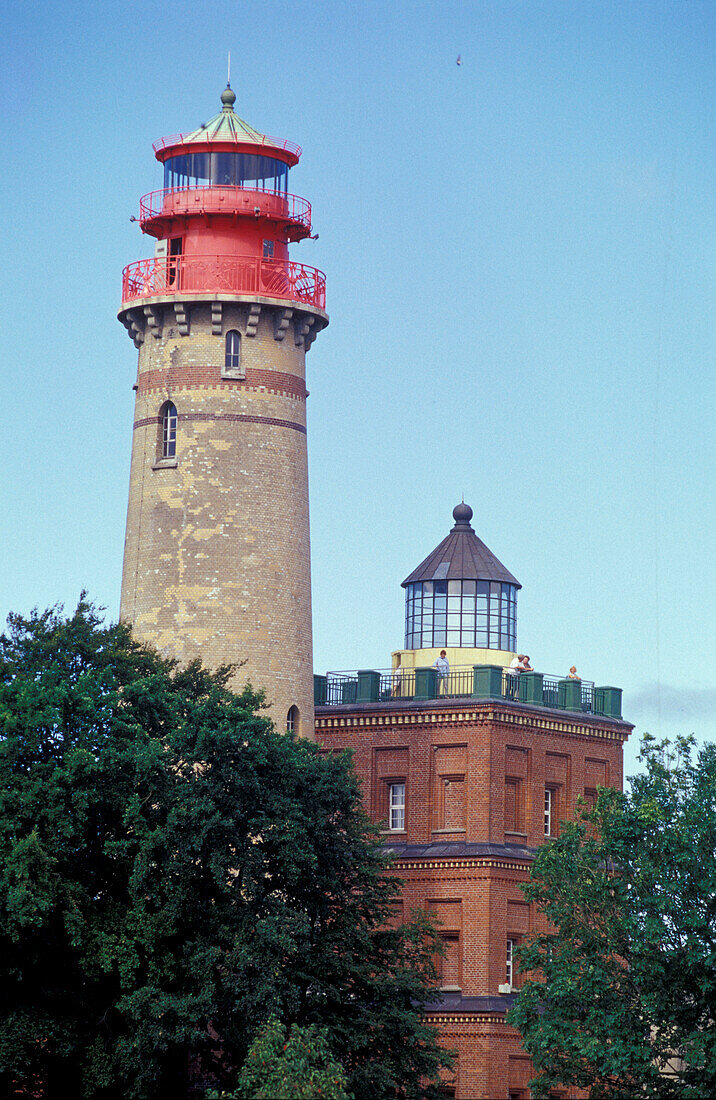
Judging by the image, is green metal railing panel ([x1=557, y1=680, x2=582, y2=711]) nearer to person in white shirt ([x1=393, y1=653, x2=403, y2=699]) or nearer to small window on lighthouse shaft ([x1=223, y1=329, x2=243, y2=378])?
person in white shirt ([x1=393, y1=653, x2=403, y2=699])

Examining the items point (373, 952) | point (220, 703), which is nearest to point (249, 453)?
point (220, 703)

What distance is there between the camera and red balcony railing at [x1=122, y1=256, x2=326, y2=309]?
249 feet

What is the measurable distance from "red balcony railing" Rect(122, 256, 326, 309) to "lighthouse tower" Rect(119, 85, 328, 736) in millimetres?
45

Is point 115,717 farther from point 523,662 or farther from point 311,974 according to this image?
point 523,662

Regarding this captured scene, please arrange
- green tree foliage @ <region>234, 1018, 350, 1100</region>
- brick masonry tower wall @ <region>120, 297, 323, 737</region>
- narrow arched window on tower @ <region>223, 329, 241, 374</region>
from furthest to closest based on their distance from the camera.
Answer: narrow arched window on tower @ <region>223, 329, 241, 374</region>
brick masonry tower wall @ <region>120, 297, 323, 737</region>
green tree foliage @ <region>234, 1018, 350, 1100</region>

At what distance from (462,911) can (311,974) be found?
53.2 ft

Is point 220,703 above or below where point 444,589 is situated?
below

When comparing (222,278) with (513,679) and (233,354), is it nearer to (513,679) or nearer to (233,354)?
(233,354)

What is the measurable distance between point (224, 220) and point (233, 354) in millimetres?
4282

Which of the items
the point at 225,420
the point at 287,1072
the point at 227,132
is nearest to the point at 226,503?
the point at 225,420

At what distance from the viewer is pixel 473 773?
81.4m

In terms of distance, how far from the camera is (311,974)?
212 feet

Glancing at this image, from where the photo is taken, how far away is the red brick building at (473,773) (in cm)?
7919

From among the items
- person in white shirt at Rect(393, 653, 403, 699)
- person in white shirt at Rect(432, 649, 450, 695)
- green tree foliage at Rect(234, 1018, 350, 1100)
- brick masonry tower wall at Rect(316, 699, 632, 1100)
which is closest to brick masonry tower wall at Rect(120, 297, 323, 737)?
brick masonry tower wall at Rect(316, 699, 632, 1100)
